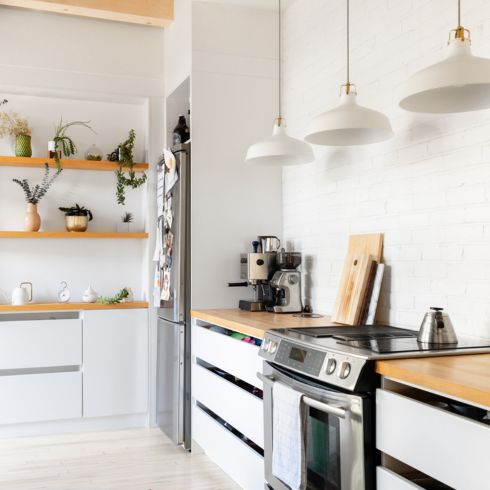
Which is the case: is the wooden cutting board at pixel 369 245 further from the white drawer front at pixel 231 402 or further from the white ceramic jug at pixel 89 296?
the white ceramic jug at pixel 89 296

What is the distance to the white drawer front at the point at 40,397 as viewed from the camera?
4465 millimetres

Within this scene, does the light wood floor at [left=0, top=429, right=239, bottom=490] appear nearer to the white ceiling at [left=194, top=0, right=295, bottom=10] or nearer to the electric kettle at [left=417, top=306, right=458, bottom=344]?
the electric kettle at [left=417, top=306, right=458, bottom=344]

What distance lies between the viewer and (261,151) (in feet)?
10.7

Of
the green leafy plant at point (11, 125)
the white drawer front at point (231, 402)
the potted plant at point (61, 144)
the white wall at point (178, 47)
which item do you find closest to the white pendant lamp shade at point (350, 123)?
the white drawer front at point (231, 402)

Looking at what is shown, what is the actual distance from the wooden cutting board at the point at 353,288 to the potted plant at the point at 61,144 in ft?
8.09

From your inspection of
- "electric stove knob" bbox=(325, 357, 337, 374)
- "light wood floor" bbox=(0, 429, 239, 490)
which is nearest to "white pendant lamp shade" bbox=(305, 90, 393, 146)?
"electric stove knob" bbox=(325, 357, 337, 374)

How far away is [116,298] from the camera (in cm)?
477

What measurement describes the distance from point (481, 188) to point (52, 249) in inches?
135

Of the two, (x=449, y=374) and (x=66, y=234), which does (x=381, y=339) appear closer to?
(x=449, y=374)

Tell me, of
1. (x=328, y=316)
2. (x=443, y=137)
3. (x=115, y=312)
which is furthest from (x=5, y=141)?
(x=443, y=137)

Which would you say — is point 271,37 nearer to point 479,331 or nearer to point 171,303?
point 171,303

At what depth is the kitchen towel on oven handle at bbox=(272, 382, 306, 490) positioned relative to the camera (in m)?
2.40

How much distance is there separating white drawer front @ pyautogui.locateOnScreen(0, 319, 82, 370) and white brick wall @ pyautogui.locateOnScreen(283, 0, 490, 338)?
1.72m

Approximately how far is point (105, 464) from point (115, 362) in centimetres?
93
